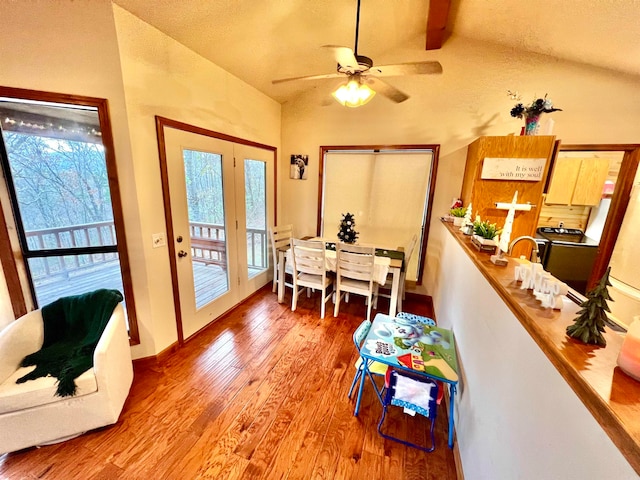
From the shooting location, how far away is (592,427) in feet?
1.91

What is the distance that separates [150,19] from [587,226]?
6.43 metres

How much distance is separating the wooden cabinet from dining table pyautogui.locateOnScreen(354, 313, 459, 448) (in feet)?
11.7

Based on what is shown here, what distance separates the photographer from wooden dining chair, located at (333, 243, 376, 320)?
9.11 ft

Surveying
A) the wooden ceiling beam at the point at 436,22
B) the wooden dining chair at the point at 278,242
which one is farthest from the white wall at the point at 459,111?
the wooden dining chair at the point at 278,242

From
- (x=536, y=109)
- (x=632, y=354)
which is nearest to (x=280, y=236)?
(x=536, y=109)

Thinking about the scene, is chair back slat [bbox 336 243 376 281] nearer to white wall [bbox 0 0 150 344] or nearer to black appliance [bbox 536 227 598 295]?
white wall [bbox 0 0 150 344]


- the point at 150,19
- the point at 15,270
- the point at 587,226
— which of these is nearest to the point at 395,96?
the point at 150,19

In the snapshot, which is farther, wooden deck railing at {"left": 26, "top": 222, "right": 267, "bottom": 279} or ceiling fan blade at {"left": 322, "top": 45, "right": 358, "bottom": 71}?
wooden deck railing at {"left": 26, "top": 222, "right": 267, "bottom": 279}

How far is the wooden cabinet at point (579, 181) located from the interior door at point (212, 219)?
4.38 metres

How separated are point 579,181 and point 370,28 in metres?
3.92

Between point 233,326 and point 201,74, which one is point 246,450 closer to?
point 233,326

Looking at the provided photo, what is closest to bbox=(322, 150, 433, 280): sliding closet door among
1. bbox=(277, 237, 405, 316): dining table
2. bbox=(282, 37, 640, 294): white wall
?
bbox=(282, 37, 640, 294): white wall

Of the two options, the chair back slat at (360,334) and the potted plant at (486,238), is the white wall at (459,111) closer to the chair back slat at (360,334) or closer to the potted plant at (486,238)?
the potted plant at (486,238)

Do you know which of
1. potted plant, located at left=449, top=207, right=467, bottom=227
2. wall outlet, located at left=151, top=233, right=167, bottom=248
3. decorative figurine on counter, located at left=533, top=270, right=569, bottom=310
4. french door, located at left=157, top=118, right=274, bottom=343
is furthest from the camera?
potted plant, located at left=449, top=207, right=467, bottom=227
